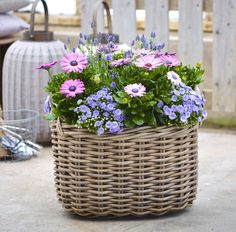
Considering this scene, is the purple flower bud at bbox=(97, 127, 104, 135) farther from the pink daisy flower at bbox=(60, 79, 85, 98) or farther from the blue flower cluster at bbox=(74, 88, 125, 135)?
the pink daisy flower at bbox=(60, 79, 85, 98)

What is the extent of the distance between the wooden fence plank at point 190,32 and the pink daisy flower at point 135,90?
2.51m

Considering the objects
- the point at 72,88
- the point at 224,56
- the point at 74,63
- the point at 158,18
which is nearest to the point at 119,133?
the point at 72,88

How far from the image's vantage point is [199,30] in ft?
19.6

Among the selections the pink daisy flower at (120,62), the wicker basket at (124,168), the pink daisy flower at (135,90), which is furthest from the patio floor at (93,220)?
the pink daisy flower at (120,62)

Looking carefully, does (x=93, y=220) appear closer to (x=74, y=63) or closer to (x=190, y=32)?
(x=74, y=63)

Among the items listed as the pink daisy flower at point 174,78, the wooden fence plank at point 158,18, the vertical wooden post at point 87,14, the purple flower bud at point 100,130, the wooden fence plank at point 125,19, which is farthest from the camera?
the vertical wooden post at point 87,14

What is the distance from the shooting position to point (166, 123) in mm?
3580

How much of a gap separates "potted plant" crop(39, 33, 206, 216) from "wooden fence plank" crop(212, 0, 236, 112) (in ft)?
7.23

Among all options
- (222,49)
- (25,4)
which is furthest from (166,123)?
(25,4)

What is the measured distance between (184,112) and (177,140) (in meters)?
0.13

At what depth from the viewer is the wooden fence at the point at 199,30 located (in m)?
5.87

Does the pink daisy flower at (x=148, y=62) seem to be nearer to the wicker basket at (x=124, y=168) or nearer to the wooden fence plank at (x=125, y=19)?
the wicker basket at (x=124, y=168)

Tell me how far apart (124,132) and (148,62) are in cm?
34

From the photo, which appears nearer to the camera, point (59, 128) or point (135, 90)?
point (135, 90)
